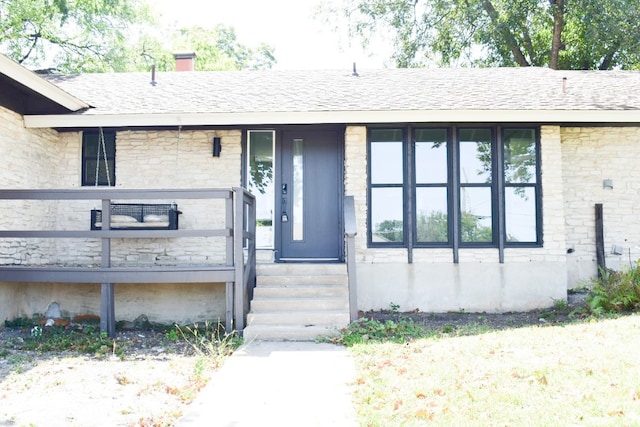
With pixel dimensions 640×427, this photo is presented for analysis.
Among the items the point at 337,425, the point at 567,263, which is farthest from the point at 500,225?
the point at 337,425

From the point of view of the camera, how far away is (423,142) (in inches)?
315

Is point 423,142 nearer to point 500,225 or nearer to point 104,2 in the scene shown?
point 500,225

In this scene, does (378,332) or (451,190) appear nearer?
(378,332)

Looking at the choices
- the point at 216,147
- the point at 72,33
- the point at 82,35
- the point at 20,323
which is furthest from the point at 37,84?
the point at 72,33

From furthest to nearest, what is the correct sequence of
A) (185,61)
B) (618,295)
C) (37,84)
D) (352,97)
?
(185,61) < (352,97) < (618,295) < (37,84)

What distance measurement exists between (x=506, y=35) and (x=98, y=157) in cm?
1432

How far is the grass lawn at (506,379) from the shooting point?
349 cm

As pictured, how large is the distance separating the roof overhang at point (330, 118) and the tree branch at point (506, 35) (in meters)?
10.7

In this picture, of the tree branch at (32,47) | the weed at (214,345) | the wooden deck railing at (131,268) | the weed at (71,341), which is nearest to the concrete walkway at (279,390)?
the weed at (214,345)

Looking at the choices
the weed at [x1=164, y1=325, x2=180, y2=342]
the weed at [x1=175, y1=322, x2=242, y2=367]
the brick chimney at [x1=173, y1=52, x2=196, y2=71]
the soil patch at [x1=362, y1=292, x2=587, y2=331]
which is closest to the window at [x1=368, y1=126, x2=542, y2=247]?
the soil patch at [x1=362, y1=292, x2=587, y2=331]

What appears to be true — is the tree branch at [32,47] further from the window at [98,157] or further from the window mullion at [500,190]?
the window mullion at [500,190]

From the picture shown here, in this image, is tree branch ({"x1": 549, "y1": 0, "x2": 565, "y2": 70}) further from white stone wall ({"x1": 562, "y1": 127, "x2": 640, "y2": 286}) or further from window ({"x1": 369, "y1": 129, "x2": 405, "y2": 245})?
window ({"x1": 369, "y1": 129, "x2": 405, "y2": 245})

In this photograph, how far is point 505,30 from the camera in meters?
17.3

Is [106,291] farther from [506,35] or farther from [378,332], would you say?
[506,35]
